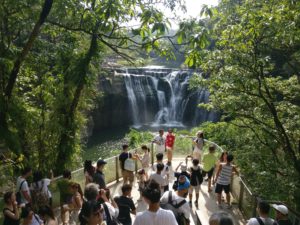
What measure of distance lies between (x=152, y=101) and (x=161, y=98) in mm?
1137

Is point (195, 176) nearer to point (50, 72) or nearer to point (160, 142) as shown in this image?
point (160, 142)

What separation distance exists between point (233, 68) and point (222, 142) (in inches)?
377

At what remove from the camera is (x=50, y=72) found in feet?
27.1

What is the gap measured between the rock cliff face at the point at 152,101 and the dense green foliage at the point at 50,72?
22688 mm

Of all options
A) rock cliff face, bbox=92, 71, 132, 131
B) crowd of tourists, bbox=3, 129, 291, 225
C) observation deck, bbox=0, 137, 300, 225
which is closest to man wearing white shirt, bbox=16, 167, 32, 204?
crowd of tourists, bbox=3, 129, 291, 225

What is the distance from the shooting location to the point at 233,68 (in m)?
7.03

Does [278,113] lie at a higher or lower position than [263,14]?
lower

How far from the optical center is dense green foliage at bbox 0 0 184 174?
6.66 metres

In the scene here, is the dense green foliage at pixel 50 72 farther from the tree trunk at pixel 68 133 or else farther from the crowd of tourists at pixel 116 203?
the crowd of tourists at pixel 116 203

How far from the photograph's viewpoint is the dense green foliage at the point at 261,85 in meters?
6.51

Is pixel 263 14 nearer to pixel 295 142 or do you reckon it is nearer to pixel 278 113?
pixel 278 113

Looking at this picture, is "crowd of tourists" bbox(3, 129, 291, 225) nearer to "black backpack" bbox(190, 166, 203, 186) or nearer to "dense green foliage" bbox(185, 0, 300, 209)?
"black backpack" bbox(190, 166, 203, 186)

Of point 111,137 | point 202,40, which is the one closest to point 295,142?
point 202,40

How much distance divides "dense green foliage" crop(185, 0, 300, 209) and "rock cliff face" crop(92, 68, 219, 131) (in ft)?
78.7
